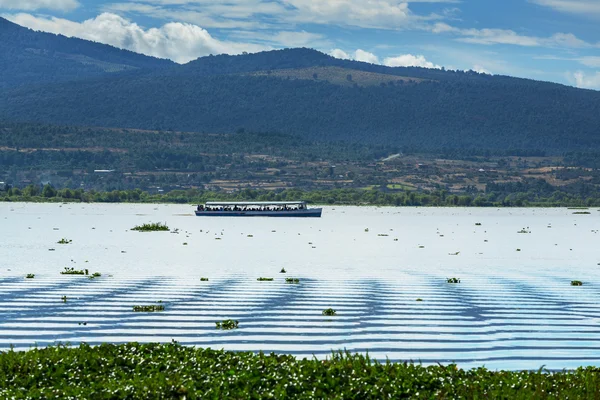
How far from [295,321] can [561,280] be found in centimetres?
1924

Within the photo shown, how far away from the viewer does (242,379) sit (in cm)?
1523

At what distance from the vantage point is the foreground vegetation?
14.7 metres

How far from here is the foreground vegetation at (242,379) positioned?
14656 millimetres

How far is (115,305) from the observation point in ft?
98.9

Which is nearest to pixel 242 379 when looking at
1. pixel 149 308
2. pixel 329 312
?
pixel 329 312

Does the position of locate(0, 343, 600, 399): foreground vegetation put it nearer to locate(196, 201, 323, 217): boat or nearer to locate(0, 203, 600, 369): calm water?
locate(0, 203, 600, 369): calm water

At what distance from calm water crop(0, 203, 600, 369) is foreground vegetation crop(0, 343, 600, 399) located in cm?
435

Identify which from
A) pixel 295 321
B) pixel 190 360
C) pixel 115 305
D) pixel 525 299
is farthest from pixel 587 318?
pixel 190 360

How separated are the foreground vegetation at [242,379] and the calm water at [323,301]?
4346 millimetres

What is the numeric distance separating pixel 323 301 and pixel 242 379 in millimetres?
17008

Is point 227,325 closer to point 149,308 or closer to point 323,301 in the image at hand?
point 149,308

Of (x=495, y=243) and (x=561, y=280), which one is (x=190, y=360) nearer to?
(x=561, y=280)

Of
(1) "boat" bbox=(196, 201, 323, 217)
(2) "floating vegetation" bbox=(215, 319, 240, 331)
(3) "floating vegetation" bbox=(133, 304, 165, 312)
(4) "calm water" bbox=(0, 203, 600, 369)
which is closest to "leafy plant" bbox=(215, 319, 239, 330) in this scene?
(2) "floating vegetation" bbox=(215, 319, 240, 331)

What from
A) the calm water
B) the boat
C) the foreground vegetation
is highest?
the foreground vegetation
